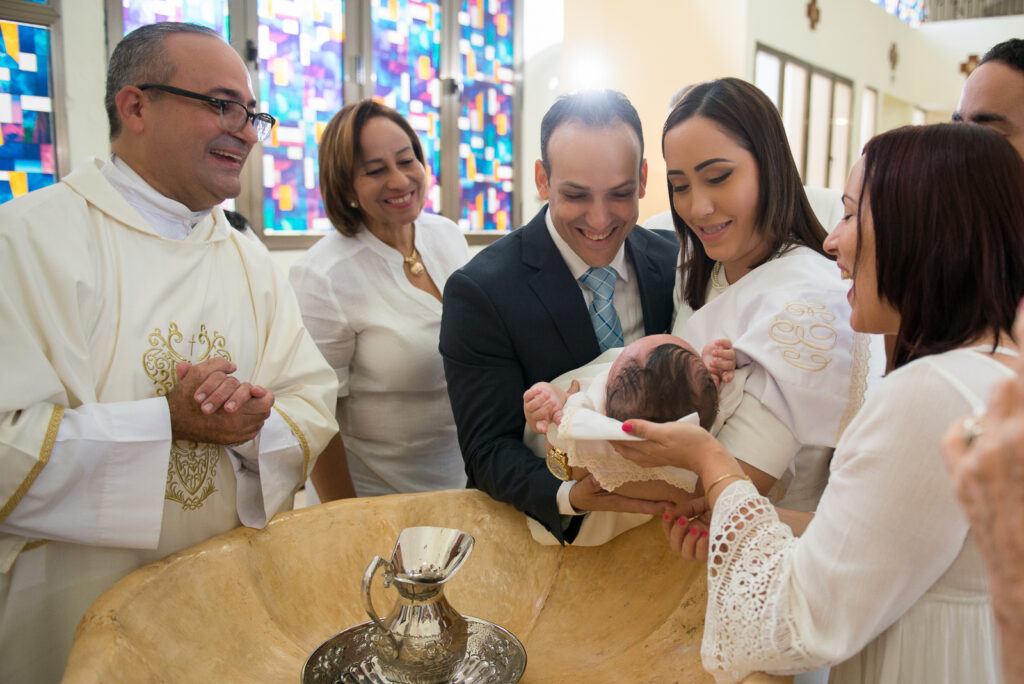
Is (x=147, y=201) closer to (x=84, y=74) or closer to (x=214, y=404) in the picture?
(x=214, y=404)

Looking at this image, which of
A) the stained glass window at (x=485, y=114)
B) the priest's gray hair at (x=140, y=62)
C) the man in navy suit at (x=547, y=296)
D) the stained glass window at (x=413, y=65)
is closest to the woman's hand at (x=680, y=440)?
the man in navy suit at (x=547, y=296)

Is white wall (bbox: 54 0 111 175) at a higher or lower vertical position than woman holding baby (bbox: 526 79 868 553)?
higher

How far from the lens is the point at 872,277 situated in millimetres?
1239

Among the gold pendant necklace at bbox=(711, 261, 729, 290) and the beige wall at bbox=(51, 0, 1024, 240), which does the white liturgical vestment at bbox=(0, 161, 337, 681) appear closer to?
the gold pendant necklace at bbox=(711, 261, 729, 290)

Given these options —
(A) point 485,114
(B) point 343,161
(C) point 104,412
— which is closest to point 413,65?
(A) point 485,114

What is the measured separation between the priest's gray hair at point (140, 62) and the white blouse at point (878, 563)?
1.72 metres

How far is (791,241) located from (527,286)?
2.17ft

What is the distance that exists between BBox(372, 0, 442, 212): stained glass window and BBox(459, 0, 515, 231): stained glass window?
0.90ft

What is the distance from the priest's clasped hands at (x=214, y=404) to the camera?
5.89 ft

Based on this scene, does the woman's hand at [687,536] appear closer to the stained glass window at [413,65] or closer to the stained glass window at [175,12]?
the stained glass window at [175,12]

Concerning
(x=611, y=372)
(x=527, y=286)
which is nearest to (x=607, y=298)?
(x=527, y=286)

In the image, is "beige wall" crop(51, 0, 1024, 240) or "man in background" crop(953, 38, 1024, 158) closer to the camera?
"man in background" crop(953, 38, 1024, 158)

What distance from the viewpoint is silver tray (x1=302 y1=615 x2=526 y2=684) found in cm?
149

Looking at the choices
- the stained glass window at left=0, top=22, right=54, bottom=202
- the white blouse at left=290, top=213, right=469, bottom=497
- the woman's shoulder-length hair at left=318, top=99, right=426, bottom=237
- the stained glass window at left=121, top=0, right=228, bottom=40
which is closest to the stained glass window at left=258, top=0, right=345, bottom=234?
the stained glass window at left=121, top=0, right=228, bottom=40
